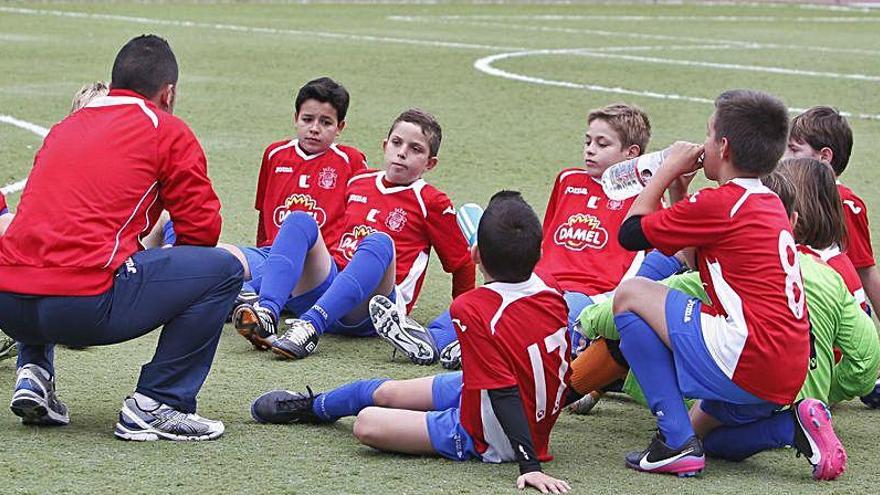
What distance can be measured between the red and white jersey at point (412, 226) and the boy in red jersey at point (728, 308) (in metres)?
1.93

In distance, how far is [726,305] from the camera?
4668 mm

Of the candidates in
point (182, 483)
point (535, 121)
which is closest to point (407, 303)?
point (182, 483)

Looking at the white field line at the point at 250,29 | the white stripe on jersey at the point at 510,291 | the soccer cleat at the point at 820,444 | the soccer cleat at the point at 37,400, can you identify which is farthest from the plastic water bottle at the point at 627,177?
the white field line at the point at 250,29

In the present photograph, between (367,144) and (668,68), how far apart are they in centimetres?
631

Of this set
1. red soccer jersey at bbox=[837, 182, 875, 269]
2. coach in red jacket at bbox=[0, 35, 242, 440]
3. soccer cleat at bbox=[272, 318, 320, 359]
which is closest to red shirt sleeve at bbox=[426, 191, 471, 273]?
soccer cleat at bbox=[272, 318, 320, 359]

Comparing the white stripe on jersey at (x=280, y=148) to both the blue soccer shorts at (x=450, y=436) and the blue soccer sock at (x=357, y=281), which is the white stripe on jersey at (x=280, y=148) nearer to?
the blue soccer sock at (x=357, y=281)

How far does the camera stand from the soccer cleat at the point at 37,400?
16.0 ft

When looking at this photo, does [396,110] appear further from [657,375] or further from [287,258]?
[657,375]

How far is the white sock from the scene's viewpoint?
16.0 feet

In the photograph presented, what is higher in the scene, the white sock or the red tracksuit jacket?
the red tracksuit jacket

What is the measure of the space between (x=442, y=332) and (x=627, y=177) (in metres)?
0.95

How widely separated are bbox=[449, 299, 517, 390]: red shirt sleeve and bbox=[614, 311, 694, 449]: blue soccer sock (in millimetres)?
400

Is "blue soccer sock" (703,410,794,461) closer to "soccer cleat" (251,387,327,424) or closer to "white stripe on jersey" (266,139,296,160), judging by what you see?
"soccer cleat" (251,387,327,424)

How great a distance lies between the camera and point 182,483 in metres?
4.45
